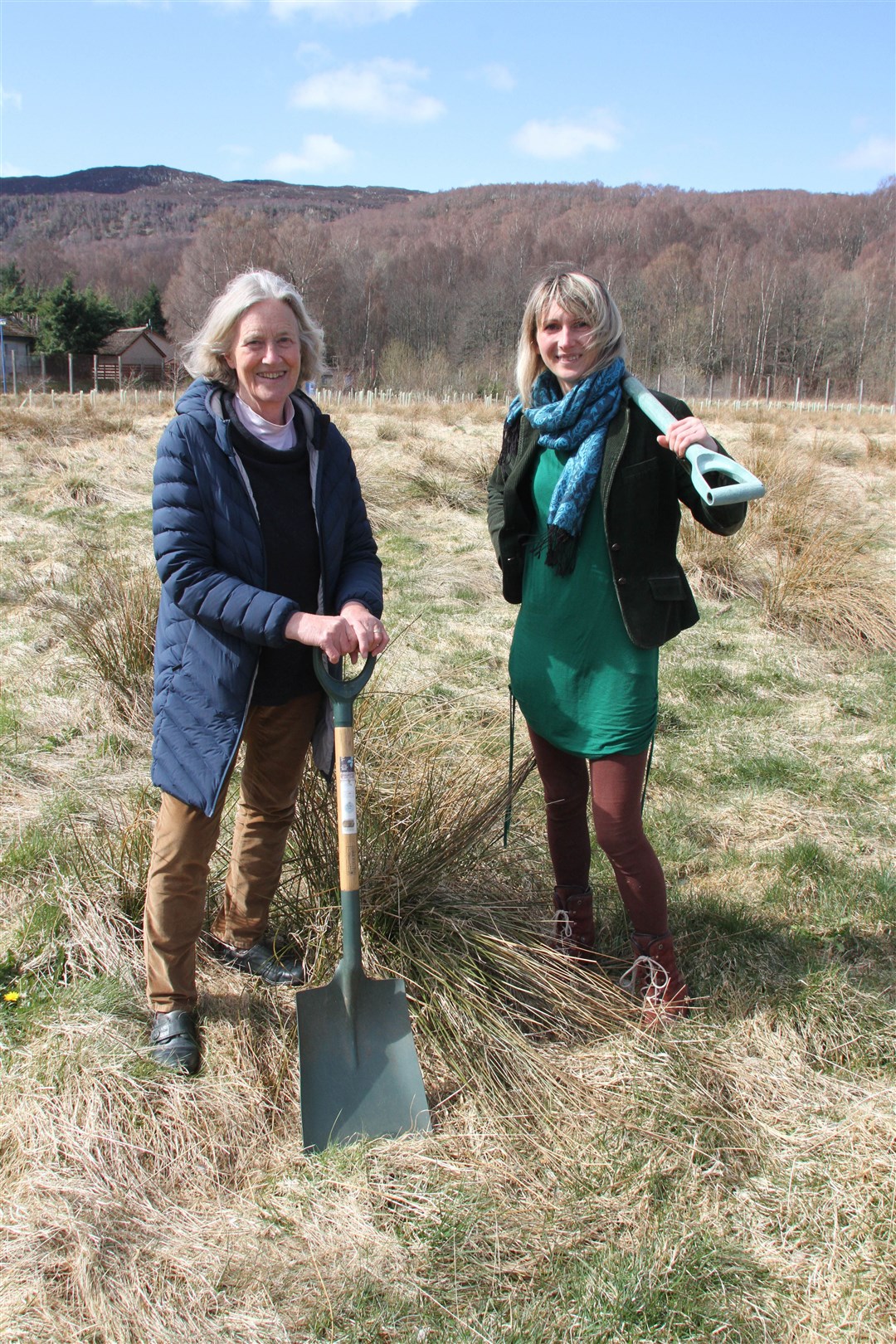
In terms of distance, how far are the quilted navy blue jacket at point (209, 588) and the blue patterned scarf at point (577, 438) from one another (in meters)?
0.53

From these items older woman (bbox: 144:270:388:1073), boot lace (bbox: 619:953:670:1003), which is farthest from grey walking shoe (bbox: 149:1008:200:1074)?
boot lace (bbox: 619:953:670:1003)

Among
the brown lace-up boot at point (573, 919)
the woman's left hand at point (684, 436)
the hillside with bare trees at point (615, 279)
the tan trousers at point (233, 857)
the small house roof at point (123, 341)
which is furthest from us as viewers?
the small house roof at point (123, 341)

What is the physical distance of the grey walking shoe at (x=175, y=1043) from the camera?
7.94 feet

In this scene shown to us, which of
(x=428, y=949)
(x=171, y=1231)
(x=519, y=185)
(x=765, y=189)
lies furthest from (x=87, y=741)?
(x=519, y=185)

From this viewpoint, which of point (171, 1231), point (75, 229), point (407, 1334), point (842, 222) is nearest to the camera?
point (407, 1334)

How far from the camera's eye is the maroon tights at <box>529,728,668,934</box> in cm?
250

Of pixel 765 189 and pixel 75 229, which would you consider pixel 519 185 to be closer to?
pixel 765 189

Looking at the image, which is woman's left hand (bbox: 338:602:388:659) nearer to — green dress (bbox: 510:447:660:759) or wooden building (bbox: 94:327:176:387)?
green dress (bbox: 510:447:660:759)

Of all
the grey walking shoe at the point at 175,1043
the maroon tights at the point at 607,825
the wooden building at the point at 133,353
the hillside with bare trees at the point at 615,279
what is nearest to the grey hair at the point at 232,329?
the maroon tights at the point at 607,825

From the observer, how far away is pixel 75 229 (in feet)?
520

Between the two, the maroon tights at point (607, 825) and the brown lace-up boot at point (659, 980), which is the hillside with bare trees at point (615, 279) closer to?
the maroon tights at point (607, 825)

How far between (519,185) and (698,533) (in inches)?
5769

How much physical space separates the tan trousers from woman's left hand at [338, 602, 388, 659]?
12.2 inches

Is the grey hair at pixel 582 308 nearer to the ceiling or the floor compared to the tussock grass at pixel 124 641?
nearer to the ceiling
